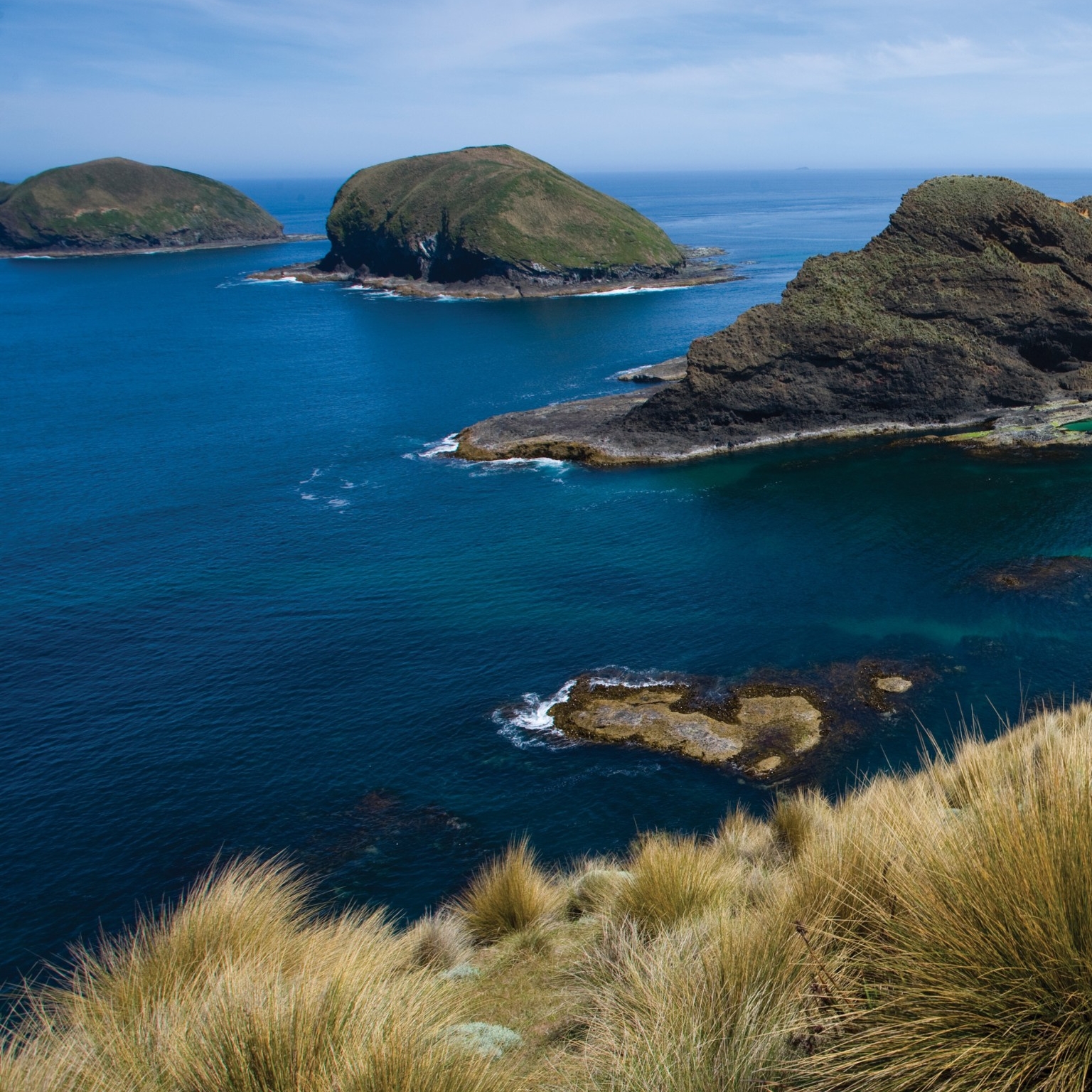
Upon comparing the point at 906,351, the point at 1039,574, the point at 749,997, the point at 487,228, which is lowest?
the point at 1039,574

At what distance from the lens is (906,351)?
67812 mm

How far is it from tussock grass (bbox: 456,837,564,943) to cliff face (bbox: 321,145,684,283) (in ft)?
458

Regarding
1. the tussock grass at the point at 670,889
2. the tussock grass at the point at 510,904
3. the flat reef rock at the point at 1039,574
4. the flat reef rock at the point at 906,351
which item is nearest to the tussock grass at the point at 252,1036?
the tussock grass at the point at 670,889

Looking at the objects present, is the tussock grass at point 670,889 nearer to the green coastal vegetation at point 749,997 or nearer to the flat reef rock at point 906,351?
the green coastal vegetation at point 749,997

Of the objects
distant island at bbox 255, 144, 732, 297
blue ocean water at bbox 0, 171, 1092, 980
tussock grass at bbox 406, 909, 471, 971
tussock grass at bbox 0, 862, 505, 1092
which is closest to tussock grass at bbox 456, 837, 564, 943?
tussock grass at bbox 406, 909, 471, 971

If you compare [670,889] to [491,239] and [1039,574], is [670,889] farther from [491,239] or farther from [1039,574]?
[491,239]

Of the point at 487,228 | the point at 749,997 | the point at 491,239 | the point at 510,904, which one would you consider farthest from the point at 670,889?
the point at 487,228

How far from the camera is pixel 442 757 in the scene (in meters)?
32.0

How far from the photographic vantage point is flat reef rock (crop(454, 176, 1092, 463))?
67562 mm

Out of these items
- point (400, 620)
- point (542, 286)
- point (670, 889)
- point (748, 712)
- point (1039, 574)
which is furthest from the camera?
point (542, 286)

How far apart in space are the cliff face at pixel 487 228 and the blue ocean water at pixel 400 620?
72.3 meters

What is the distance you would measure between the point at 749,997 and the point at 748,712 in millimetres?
25818

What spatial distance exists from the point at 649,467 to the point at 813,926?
185 ft

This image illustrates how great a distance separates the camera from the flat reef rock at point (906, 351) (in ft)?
222
